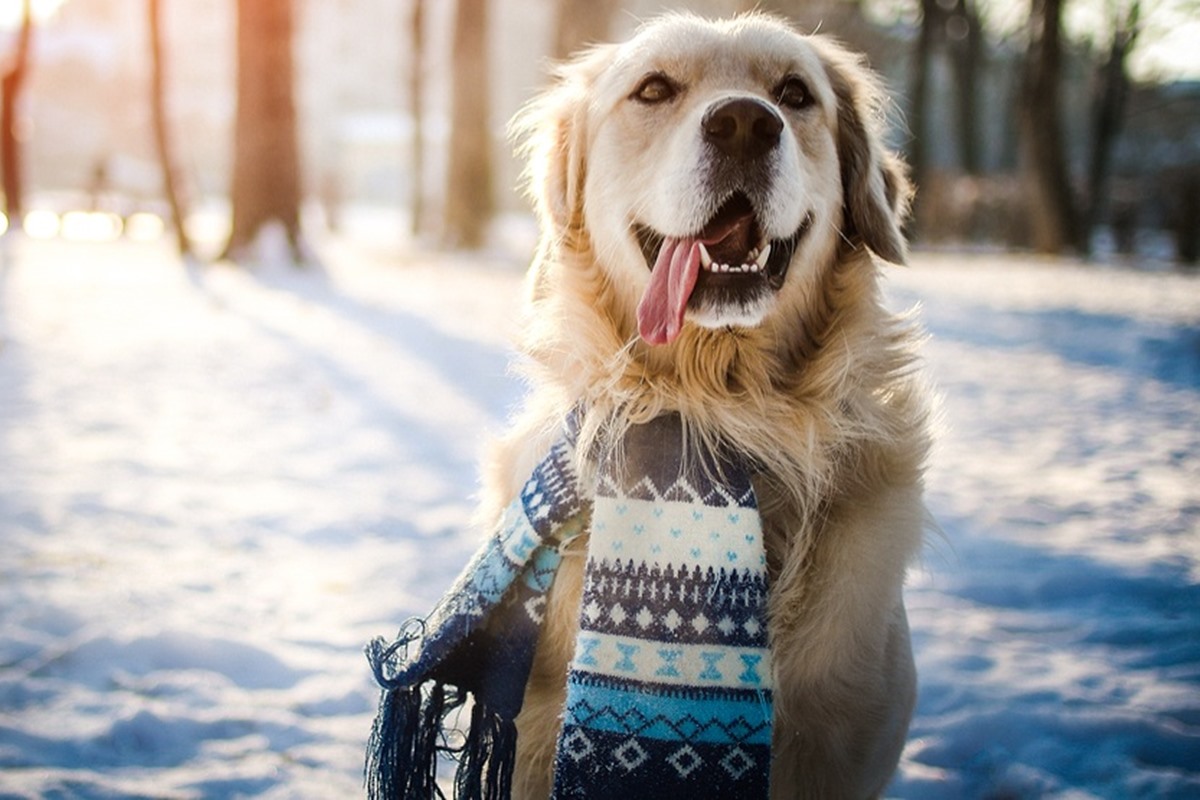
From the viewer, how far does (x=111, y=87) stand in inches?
1719

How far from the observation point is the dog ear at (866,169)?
2404 millimetres

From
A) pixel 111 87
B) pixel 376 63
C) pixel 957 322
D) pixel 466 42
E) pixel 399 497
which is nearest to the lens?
pixel 399 497

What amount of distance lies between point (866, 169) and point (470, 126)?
14.4m

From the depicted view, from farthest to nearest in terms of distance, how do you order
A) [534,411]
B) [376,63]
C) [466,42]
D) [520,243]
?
[376,63] < [520,243] < [466,42] < [534,411]

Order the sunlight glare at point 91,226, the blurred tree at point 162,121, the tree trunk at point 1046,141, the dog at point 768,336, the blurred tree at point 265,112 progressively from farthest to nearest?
the sunlight glare at point 91,226, the tree trunk at point 1046,141, the blurred tree at point 265,112, the blurred tree at point 162,121, the dog at point 768,336

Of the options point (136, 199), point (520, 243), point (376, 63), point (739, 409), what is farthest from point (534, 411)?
point (376, 63)

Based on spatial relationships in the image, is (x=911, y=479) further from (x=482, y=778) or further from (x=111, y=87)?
(x=111, y=87)

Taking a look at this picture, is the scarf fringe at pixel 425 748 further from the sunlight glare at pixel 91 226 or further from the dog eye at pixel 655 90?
the sunlight glare at pixel 91 226

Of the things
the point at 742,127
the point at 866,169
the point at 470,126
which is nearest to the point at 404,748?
the point at 742,127

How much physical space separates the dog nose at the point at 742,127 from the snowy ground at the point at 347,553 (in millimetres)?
1106

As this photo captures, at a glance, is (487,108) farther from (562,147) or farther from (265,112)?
(562,147)

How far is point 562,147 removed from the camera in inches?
105

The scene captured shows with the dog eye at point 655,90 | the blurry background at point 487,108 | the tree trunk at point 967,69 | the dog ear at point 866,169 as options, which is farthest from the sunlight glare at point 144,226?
the tree trunk at point 967,69

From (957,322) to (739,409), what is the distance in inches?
339
